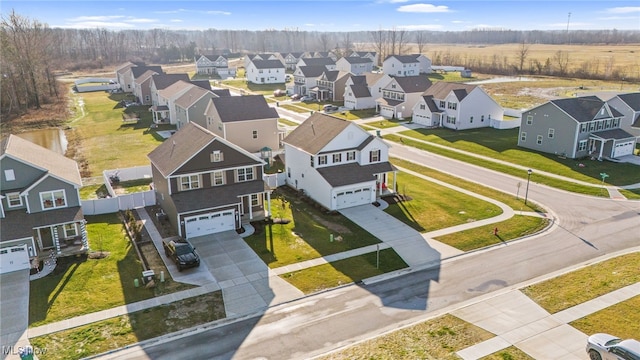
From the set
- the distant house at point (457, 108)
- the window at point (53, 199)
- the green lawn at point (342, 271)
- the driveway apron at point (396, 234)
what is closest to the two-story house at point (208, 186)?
the window at point (53, 199)

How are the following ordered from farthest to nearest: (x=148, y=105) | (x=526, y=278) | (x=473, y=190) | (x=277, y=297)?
(x=148, y=105) < (x=473, y=190) < (x=526, y=278) < (x=277, y=297)

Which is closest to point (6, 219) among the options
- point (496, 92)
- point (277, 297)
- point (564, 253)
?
point (277, 297)

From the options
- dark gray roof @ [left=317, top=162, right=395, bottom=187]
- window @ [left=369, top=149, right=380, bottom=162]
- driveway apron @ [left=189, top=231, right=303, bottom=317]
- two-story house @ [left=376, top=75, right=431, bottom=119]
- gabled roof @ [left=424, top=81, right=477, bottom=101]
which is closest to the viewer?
driveway apron @ [left=189, top=231, right=303, bottom=317]

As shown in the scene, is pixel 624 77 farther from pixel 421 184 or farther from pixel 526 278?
pixel 526 278


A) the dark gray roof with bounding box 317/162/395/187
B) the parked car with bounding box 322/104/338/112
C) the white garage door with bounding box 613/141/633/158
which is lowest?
the white garage door with bounding box 613/141/633/158

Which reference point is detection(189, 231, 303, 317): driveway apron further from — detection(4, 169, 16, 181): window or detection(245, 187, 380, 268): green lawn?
detection(4, 169, 16, 181): window

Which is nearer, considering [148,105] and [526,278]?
[526,278]

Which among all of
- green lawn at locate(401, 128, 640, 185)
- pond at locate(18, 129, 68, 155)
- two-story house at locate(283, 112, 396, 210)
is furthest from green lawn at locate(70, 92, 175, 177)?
green lawn at locate(401, 128, 640, 185)
